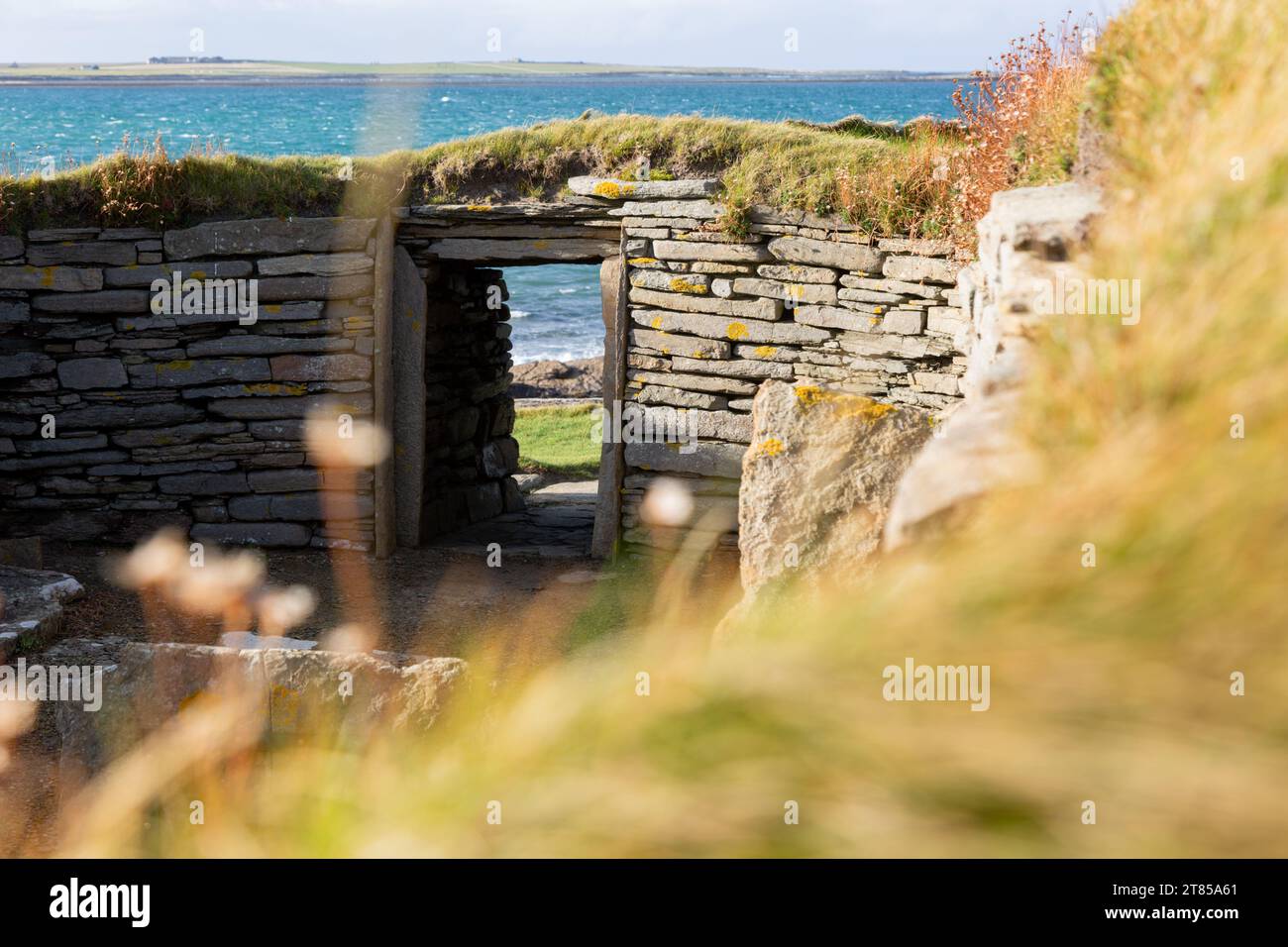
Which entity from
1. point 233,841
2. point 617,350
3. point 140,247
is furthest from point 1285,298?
point 140,247

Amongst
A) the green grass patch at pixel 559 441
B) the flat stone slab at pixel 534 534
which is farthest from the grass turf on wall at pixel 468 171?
the green grass patch at pixel 559 441

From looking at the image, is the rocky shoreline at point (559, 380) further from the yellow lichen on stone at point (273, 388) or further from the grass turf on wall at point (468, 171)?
the yellow lichen on stone at point (273, 388)

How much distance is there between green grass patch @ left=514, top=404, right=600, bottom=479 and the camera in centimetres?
1379

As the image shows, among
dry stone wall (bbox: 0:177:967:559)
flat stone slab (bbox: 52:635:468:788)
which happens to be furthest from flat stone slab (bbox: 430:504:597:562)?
flat stone slab (bbox: 52:635:468:788)

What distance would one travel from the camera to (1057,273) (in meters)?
2.81

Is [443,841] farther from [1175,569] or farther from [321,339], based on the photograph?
[321,339]

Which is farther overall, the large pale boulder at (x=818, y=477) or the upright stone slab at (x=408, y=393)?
the upright stone slab at (x=408, y=393)

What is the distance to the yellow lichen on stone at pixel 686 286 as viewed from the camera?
850 cm

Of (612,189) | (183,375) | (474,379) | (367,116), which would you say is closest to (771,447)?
(612,189)

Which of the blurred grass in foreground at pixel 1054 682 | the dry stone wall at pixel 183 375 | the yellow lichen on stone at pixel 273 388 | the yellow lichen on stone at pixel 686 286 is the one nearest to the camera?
the blurred grass in foreground at pixel 1054 682

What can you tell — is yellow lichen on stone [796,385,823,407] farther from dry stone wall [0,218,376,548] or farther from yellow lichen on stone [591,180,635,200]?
dry stone wall [0,218,376,548]

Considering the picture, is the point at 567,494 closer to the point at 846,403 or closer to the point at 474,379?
the point at 474,379

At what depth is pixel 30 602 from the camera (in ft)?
23.7

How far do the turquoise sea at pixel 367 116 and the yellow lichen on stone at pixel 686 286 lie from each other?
515 cm
